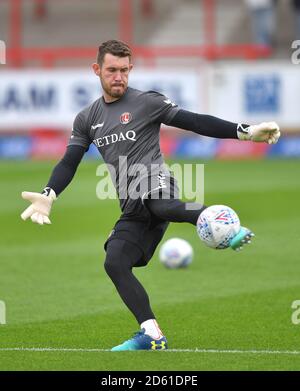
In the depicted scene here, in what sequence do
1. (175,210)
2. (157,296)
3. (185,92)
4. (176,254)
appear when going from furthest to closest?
1. (185,92)
2. (176,254)
3. (157,296)
4. (175,210)

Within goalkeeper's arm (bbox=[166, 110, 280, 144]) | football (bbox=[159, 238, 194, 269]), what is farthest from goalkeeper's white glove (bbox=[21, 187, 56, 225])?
football (bbox=[159, 238, 194, 269])

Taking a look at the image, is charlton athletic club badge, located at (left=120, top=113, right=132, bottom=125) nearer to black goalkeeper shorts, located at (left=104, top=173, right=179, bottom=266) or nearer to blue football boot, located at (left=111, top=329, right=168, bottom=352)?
black goalkeeper shorts, located at (left=104, top=173, right=179, bottom=266)

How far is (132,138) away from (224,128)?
76 cm

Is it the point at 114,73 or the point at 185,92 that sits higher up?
the point at 185,92

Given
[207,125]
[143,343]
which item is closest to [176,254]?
[143,343]

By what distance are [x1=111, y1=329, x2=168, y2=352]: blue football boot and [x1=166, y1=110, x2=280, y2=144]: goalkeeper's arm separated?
5.18 feet

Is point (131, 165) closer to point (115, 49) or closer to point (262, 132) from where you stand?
point (115, 49)

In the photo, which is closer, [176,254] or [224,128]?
[224,128]

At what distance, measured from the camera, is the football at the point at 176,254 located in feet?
42.1

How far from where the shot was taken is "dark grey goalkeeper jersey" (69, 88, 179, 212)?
847 centimetres

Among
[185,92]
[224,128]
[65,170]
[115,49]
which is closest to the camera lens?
[224,128]

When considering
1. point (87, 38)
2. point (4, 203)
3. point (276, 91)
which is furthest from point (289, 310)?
point (87, 38)

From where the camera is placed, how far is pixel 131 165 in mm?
8484

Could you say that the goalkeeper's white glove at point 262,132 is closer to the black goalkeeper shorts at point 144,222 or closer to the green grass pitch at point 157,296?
the black goalkeeper shorts at point 144,222
